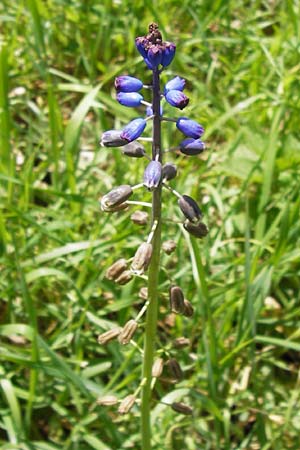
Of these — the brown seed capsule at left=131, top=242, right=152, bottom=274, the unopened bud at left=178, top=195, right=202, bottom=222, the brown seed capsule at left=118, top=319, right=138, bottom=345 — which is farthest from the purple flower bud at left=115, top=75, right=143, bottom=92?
the brown seed capsule at left=118, top=319, right=138, bottom=345

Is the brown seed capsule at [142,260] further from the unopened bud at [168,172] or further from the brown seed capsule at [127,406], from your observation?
the brown seed capsule at [127,406]

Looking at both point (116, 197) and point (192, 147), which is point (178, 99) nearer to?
point (192, 147)

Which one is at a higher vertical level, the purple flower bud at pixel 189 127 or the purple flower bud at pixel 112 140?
the purple flower bud at pixel 189 127

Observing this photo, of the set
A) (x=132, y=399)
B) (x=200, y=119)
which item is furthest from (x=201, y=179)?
(x=132, y=399)

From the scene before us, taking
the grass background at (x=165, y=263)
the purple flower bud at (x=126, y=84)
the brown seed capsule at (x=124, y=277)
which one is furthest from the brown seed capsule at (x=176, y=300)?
the purple flower bud at (x=126, y=84)

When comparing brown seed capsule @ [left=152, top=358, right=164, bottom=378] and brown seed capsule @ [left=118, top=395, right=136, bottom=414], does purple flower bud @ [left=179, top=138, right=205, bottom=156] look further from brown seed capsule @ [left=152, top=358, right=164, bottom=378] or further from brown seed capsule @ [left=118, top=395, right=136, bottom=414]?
brown seed capsule @ [left=118, top=395, right=136, bottom=414]

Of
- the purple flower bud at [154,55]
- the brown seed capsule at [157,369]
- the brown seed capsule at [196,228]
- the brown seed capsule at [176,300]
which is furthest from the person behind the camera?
the brown seed capsule at [157,369]
